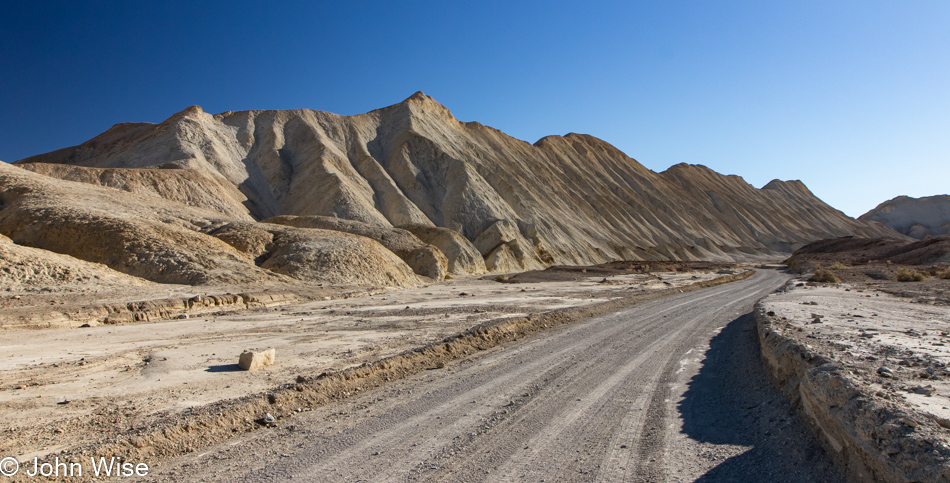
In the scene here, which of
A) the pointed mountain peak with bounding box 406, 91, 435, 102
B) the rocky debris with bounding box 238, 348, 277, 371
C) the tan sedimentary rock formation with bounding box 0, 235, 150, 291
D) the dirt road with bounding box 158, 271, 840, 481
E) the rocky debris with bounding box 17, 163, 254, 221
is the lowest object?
the dirt road with bounding box 158, 271, 840, 481

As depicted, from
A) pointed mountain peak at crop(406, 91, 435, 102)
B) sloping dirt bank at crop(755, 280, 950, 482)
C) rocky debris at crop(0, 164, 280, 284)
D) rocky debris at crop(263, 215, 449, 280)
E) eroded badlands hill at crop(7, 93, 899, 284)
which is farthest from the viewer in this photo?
pointed mountain peak at crop(406, 91, 435, 102)

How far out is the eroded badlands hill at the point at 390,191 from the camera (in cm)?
3052

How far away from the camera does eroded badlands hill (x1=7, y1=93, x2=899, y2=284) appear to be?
30.5 m

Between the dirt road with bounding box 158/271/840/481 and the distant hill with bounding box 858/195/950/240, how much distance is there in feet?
497

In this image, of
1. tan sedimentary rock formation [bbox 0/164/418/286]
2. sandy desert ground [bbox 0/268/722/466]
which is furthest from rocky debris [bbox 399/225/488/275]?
sandy desert ground [bbox 0/268/722/466]

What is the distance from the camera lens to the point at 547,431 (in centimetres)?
540

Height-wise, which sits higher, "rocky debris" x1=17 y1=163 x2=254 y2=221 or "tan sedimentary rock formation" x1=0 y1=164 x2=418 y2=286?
"rocky debris" x1=17 y1=163 x2=254 y2=221

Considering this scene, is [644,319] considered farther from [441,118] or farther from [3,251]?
[441,118]

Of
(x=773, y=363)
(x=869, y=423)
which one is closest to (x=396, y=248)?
(x=773, y=363)

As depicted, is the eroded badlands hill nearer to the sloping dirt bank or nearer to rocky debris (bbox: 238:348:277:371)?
rocky debris (bbox: 238:348:277:371)

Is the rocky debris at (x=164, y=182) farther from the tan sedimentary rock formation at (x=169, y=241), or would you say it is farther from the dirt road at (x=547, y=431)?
the dirt road at (x=547, y=431)

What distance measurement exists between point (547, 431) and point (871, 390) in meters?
3.26

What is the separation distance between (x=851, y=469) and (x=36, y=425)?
8.10m

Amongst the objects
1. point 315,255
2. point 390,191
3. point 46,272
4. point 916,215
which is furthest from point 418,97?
point 916,215
